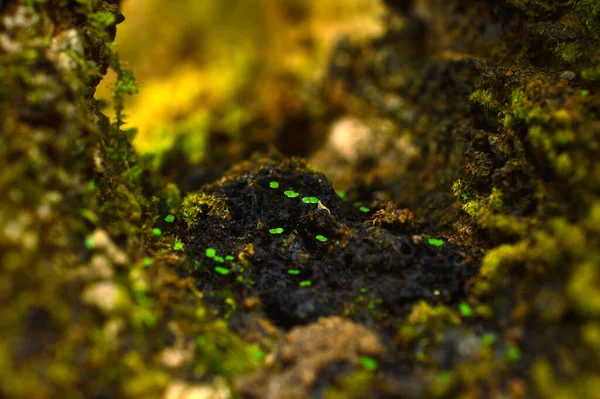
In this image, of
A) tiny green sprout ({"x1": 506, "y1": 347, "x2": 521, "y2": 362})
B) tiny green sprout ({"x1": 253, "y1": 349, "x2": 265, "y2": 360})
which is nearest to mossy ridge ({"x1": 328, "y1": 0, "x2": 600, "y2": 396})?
tiny green sprout ({"x1": 506, "y1": 347, "x2": 521, "y2": 362})

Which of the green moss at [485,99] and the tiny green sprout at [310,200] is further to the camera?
the green moss at [485,99]

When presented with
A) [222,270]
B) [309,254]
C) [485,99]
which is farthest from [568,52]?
[222,270]

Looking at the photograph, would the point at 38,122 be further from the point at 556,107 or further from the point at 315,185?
the point at 556,107

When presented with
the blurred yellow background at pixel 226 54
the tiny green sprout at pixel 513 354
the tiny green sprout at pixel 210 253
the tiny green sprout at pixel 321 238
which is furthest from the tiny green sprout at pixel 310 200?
the blurred yellow background at pixel 226 54

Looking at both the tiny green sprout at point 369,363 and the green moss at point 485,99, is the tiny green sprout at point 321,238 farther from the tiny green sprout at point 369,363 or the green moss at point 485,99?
the green moss at point 485,99

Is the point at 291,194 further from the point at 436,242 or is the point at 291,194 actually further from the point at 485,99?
the point at 485,99

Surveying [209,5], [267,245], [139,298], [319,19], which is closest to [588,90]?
[267,245]

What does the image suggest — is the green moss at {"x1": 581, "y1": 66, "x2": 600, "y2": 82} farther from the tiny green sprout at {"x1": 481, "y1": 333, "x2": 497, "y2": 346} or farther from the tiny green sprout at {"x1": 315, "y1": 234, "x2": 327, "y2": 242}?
the tiny green sprout at {"x1": 315, "y1": 234, "x2": 327, "y2": 242}
